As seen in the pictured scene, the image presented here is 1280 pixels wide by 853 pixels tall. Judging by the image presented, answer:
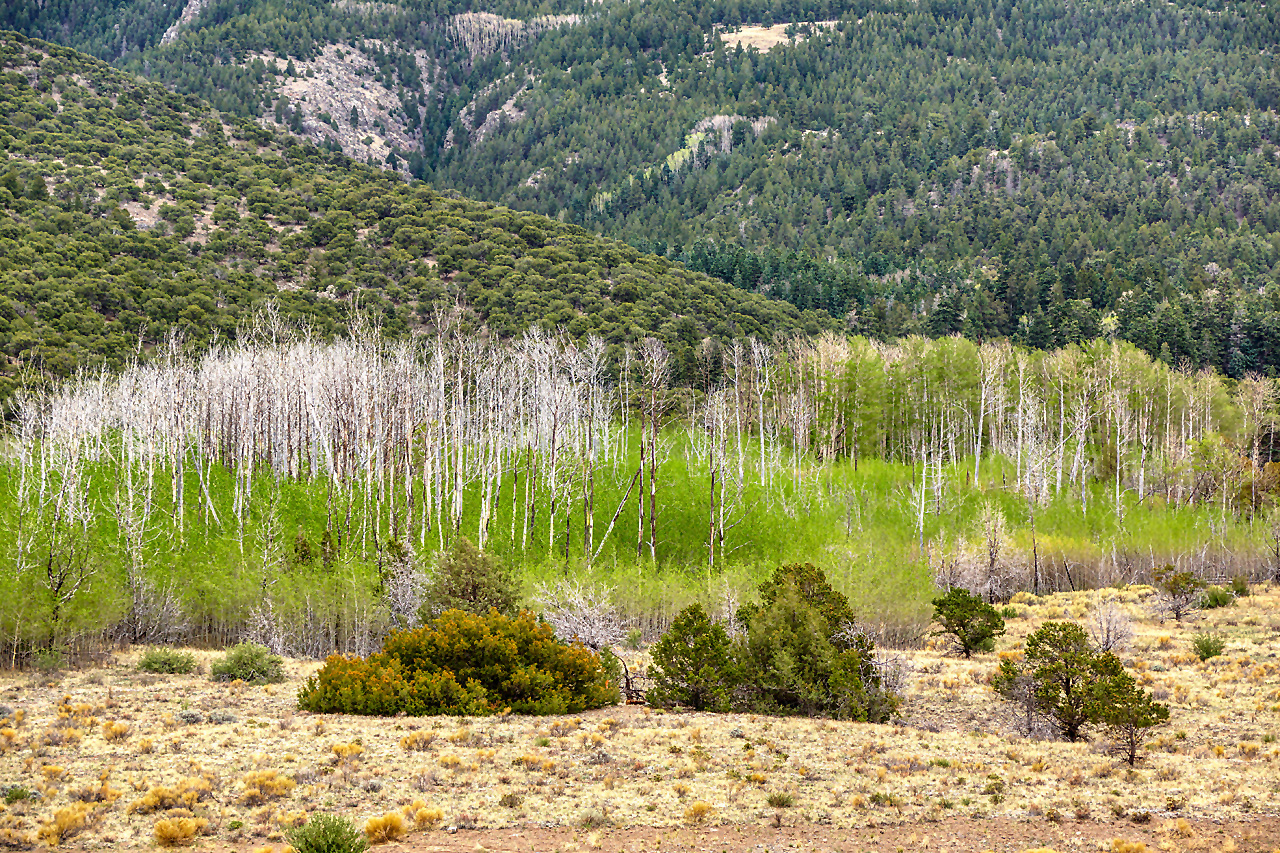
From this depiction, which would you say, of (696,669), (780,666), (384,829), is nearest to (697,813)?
(384,829)

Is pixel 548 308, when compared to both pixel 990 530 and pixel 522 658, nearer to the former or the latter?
pixel 990 530

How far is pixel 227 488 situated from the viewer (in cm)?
3888

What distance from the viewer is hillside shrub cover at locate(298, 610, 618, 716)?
57.4 feet

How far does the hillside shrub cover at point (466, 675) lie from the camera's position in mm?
17484

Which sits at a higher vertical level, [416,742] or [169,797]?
[169,797]

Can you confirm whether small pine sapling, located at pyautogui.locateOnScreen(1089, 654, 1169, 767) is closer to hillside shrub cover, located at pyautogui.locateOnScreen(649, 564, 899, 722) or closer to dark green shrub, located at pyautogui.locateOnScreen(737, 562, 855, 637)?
hillside shrub cover, located at pyautogui.locateOnScreen(649, 564, 899, 722)

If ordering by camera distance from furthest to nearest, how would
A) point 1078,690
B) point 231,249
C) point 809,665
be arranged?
point 231,249 → point 809,665 → point 1078,690

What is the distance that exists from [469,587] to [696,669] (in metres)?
6.22

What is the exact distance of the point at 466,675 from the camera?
59.8 ft

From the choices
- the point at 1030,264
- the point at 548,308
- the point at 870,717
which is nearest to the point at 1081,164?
the point at 1030,264

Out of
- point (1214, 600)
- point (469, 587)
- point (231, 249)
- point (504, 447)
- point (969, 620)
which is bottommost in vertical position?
point (1214, 600)

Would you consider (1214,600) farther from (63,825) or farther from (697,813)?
(63,825)

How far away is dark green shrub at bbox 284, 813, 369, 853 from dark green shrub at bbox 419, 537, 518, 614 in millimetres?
12377

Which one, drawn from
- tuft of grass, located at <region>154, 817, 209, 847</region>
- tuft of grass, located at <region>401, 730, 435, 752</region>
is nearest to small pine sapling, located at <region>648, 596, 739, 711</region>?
tuft of grass, located at <region>401, 730, 435, 752</region>
